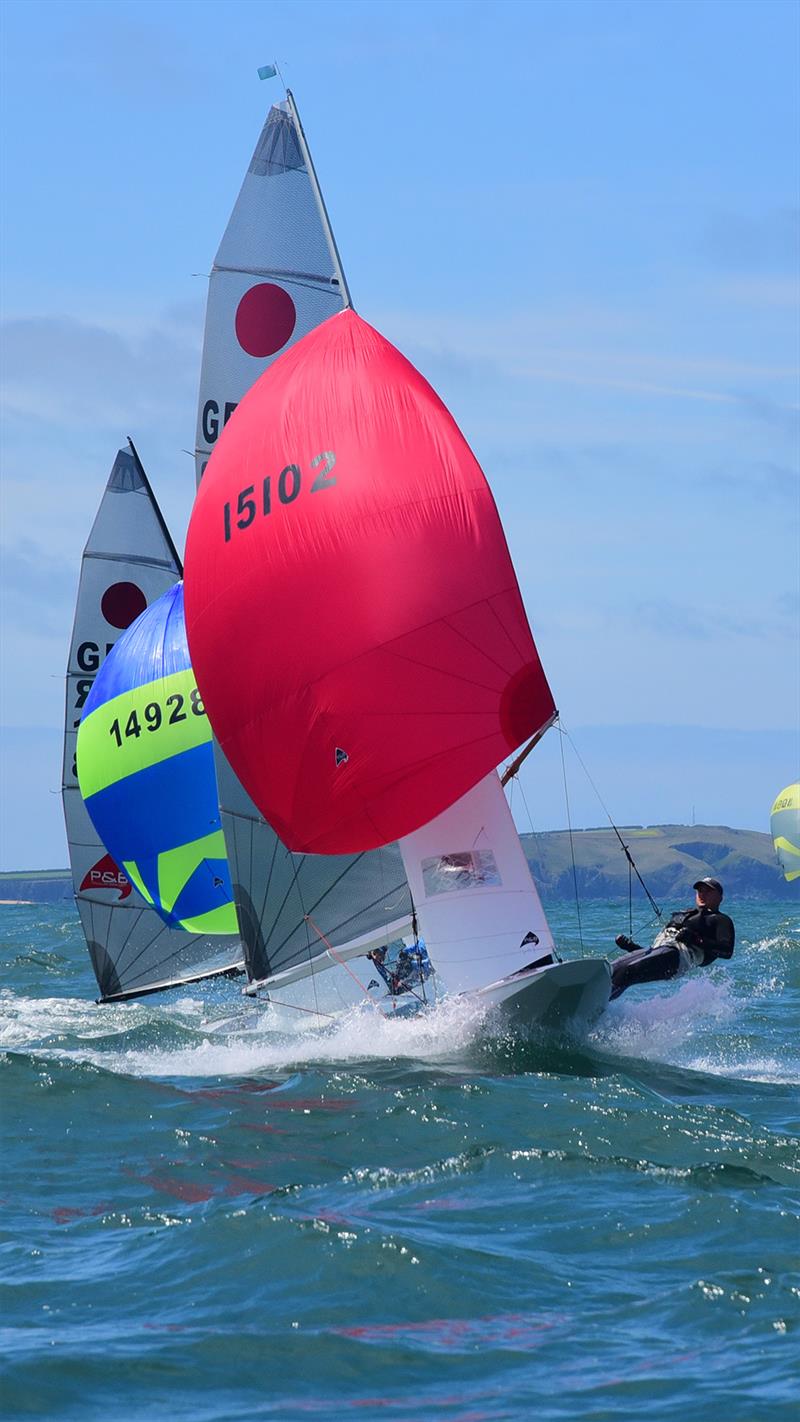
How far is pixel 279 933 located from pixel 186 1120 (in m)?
4.18

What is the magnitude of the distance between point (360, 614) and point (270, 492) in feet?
4.67

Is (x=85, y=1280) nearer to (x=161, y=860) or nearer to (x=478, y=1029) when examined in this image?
(x=478, y=1029)

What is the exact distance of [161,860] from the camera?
19.2 meters

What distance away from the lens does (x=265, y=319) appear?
55.3 feet

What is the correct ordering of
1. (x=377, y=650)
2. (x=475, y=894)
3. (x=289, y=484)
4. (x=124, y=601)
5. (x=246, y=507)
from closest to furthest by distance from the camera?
(x=377, y=650)
(x=475, y=894)
(x=289, y=484)
(x=246, y=507)
(x=124, y=601)

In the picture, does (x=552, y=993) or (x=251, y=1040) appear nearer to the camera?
(x=552, y=993)

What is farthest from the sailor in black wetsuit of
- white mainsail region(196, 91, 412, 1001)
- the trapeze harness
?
white mainsail region(196, 91, 412, 1001)

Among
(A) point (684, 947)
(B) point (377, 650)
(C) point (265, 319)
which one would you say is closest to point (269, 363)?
(C) point (265, 319)

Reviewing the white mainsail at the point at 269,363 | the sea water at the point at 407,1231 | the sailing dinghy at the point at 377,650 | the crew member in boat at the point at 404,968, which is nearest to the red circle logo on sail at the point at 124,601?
the white mainsail at the point at 269,363

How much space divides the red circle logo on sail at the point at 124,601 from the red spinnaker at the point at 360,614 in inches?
291

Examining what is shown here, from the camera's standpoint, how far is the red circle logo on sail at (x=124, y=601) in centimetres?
2180

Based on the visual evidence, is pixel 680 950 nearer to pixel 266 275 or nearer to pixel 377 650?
pixel 377 650

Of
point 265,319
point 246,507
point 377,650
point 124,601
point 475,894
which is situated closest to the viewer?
point 377,650

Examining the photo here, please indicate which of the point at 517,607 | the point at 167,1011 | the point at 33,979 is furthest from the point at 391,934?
the point at 33,979
